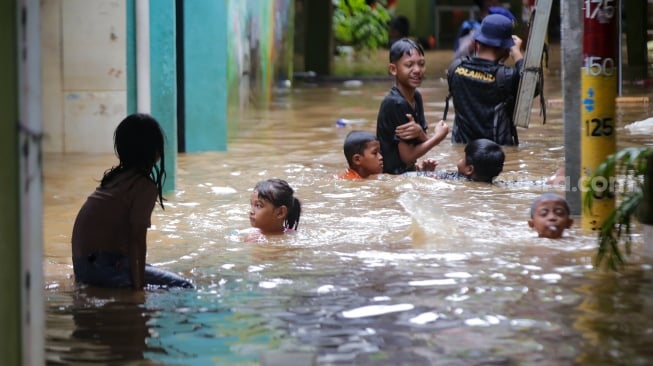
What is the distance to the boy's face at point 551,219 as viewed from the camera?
Answer: 731cm

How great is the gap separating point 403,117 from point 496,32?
6.21 feet

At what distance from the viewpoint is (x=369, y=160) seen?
983 centimetres

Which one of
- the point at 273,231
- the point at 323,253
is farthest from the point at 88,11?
the point at 323,253

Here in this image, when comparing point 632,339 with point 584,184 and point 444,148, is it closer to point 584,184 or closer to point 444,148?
point 584,184

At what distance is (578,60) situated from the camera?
801 centimetres

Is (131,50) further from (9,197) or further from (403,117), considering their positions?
→ (9,197)

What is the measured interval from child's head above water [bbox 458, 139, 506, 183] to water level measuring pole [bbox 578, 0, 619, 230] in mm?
2070

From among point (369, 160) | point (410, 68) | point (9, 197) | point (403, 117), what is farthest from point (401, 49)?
point (9, 197)

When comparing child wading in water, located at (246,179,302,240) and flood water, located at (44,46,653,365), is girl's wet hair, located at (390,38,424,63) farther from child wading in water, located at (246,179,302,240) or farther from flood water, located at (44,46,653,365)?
child wading in water, located at (246,179,302,240)

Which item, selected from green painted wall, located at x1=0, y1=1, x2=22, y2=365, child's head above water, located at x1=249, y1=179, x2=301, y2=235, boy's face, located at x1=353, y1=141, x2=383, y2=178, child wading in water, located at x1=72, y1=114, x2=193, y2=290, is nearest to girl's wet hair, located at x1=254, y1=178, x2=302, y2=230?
child's head above water, located at x1=249, y1=179, x2=301, y2=235

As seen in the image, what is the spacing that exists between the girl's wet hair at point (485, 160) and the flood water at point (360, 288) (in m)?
0.16

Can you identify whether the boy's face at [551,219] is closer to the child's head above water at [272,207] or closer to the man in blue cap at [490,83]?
the child's head above water at [272,207]

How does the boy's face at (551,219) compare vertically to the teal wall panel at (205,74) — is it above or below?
below

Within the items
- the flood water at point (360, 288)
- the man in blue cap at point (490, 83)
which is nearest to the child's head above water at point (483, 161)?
the flood water at point (360, 288)
